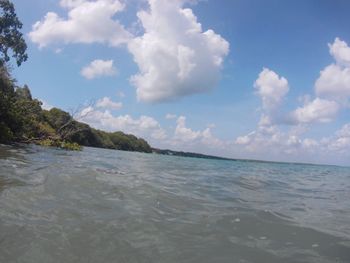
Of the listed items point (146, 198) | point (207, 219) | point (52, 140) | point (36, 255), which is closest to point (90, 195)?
point (146, 198)

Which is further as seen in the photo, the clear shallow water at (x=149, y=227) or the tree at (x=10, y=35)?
the tree at (x=10, y=35)

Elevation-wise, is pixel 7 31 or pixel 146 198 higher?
pixel 7 31

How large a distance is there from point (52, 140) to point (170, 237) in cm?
3819

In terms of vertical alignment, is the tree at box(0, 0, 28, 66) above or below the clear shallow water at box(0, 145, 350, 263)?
above

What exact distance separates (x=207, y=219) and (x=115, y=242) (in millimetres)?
3018

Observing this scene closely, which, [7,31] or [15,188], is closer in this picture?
[15,188]

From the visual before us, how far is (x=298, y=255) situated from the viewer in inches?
239

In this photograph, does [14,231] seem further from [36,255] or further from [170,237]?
[170,237]

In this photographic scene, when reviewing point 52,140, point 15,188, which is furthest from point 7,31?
point 15,188

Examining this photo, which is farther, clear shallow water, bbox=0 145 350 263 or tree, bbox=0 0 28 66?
tree, bbox=0 0 28 66

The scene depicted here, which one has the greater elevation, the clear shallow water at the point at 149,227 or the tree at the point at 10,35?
the tree at the point at 10,35

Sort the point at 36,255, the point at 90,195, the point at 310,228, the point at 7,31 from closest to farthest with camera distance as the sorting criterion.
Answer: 1. the point at 36,255
2. the point at 310,228
3. the point at 90,195
4. the point at 7,31

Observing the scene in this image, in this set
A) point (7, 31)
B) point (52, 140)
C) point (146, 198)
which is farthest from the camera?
point (52, 140)

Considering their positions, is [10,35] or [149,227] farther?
[10,35]
